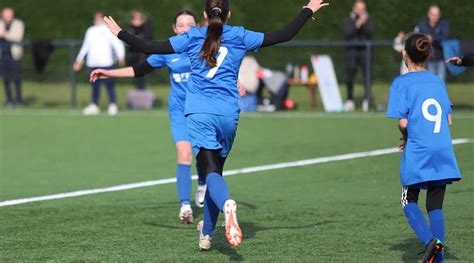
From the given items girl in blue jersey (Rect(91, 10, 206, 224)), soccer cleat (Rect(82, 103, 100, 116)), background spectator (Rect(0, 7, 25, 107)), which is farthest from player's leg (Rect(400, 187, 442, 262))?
background spectator (Rect(0, 7, 25, 107))

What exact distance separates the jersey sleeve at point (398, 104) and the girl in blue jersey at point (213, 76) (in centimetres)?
100

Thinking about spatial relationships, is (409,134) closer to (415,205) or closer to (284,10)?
(415,205)

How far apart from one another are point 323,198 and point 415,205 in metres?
3.81

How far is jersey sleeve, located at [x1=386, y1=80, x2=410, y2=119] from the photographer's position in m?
7.58

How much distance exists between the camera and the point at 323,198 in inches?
453

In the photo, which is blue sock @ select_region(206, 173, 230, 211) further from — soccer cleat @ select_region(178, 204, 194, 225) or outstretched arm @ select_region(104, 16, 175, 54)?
soccer cleat @ select_region(178, 204, 194, 225)

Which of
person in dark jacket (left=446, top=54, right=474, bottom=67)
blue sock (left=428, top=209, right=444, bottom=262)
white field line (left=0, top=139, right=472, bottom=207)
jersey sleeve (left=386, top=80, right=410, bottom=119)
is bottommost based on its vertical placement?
white field line (left=0, top=139, right=472, bottom=207)

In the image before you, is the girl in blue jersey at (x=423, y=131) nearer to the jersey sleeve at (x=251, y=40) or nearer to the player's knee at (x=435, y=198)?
the player's knee at (x=435, y=198)

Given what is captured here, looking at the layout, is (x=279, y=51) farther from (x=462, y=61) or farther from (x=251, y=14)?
(x=462, y=61)

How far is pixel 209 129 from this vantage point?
8078 millimetres

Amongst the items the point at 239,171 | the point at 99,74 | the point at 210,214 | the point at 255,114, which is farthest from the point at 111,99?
the point at 210,214

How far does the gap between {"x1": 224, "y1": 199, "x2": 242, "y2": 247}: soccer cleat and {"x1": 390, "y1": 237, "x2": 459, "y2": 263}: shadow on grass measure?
4.42 feet

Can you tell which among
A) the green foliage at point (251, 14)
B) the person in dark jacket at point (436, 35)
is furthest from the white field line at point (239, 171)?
the green foliage at point (251, 14)

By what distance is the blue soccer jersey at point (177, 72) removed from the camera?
10.2m
